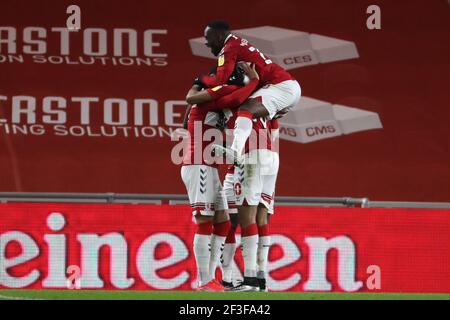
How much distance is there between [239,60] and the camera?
28.0ft

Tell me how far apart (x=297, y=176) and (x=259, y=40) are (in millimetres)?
1658

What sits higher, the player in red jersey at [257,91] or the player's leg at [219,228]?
the player in red jersey at [257,91]

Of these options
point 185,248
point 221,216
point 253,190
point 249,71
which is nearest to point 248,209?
point 253,190

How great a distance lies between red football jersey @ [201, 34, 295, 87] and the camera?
27.6 ft

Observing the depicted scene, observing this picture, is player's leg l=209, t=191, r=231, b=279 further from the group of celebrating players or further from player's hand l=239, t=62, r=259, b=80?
player's hand l=239, t=62, r=259, b=80

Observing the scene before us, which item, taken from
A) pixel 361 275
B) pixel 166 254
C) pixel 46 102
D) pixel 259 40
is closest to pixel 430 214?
pixel 361 275

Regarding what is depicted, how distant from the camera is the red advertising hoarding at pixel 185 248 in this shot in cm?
1119

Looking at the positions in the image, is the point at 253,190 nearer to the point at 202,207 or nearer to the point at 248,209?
the point at 248,209

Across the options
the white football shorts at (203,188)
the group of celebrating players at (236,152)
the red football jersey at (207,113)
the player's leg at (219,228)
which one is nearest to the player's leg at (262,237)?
the group of celebrating players at (236,152)

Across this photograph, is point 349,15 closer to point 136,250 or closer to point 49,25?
point 49,25

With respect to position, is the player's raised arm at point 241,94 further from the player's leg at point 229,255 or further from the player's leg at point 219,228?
the player's leg at point 229,255

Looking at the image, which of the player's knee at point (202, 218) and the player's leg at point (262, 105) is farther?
the player's knee at point (202, 218)

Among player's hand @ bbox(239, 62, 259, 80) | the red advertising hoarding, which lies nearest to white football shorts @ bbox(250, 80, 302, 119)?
player's hand @ bbox(239, 62, 259, 80)

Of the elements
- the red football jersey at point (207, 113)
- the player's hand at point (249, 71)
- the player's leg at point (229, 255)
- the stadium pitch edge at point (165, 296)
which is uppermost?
the player's hand at point (249, 71)
